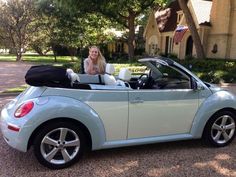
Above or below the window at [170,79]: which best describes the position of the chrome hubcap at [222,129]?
below

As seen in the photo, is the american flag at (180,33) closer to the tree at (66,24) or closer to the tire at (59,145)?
the tree at (66,24)

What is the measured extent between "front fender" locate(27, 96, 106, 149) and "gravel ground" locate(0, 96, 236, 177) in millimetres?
378

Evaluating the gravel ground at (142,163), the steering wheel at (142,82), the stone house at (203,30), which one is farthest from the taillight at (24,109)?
the stone house at (203,30)

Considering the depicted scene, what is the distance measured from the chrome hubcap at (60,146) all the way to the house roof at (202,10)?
23369 millimetres

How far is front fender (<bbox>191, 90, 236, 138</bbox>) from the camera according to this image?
17.0 ft

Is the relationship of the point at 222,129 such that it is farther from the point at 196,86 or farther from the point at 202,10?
the point at 202,10

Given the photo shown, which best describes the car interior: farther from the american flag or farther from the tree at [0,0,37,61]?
the tree at [0,0,37,61]

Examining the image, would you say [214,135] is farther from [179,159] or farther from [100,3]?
[100,3]

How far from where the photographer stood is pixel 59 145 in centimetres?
431

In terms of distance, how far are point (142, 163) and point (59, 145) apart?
1.21 m

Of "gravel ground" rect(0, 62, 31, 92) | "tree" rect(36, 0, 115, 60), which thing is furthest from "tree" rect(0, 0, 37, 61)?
"gravel ground" rect(0, 62, 31, 92)

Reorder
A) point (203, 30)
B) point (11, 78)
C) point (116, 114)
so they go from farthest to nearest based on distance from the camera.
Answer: point (203, 30) → point (11, 78) → point (116, 114)

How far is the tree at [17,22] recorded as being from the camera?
31.8 m

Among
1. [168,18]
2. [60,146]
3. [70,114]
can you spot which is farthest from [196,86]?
[168,18]
